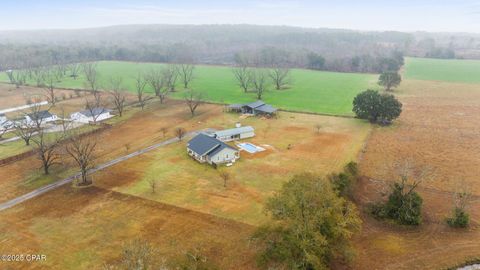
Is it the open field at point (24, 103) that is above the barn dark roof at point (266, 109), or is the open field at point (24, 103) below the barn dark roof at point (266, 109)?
below

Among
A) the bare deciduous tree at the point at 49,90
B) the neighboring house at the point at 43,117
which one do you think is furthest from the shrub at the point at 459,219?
the bare deciduous tree at the point at 49,90

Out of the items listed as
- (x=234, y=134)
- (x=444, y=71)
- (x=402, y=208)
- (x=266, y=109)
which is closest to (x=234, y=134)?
(x=234, y=134)

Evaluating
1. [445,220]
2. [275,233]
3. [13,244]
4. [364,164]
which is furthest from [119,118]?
[445,220]

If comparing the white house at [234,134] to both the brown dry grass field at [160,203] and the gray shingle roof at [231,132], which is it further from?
the brown dry grass field at [160,203]

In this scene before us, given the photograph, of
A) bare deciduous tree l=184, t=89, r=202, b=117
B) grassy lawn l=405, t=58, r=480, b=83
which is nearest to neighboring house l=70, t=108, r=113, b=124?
bare deciduous tree l=184, t=89, r=202, b=117

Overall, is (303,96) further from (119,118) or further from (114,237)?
(114,237)
